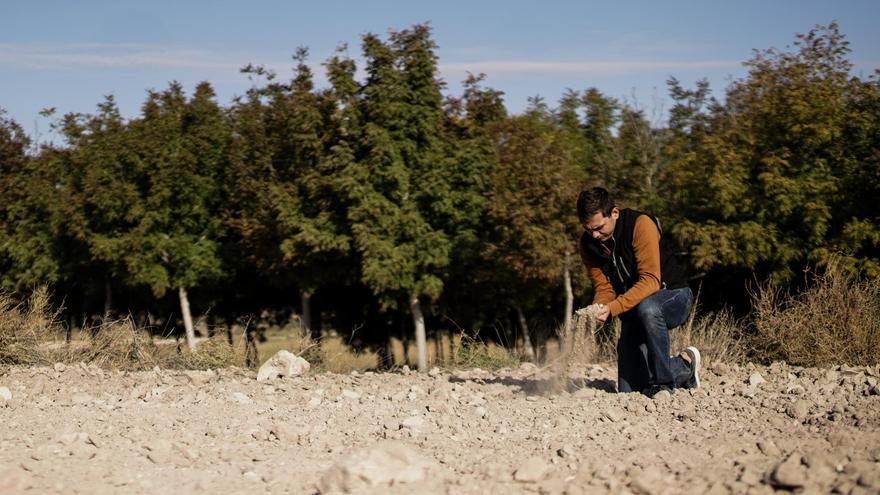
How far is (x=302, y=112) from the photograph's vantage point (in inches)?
1096

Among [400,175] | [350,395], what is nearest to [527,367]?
[350,395]

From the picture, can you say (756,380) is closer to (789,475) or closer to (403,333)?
(789,475)

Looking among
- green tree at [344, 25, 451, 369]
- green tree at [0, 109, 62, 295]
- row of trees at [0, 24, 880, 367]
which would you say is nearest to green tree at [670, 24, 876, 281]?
row of trees at [0, 24, 880, 367]

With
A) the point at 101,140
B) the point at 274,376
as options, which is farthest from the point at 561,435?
the point at 101,140

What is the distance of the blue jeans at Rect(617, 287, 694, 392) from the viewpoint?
23.4ft

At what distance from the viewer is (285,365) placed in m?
9.23

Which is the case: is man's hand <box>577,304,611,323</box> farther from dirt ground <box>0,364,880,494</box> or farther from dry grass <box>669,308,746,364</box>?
dry grass <box>669,308,746,364</box>

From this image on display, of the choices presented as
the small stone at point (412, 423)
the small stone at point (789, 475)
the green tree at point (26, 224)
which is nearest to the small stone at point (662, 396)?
the small stone at point (412, 423)

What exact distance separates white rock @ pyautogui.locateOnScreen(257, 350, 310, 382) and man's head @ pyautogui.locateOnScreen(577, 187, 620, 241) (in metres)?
3.42

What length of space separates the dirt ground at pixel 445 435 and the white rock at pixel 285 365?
1.43 feet

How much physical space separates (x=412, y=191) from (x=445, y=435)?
70.0ft

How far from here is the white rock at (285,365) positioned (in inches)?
353

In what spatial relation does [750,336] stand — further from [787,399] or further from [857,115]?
[857,115]

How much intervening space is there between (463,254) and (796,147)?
8835 mm
